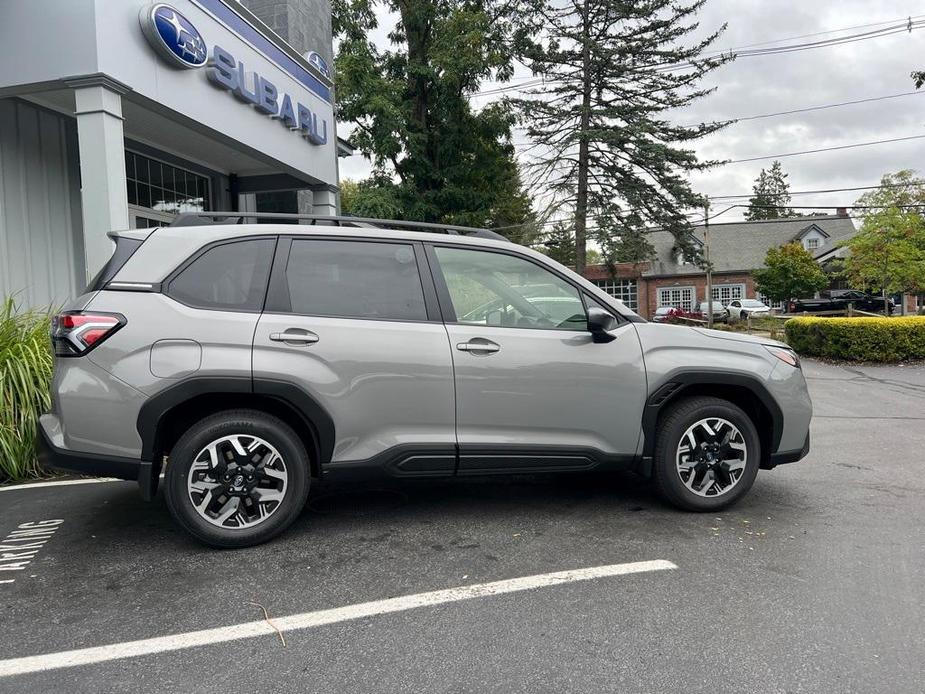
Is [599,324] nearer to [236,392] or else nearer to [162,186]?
[236,392]

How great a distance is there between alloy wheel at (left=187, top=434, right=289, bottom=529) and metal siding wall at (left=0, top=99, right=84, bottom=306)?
5417mm

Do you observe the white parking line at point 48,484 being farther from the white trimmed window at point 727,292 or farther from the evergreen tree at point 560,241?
the white trimmed window at point 727,292

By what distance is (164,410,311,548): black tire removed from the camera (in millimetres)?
3459

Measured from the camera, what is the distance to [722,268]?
48.7m

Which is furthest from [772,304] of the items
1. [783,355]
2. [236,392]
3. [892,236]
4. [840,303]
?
[236,392]

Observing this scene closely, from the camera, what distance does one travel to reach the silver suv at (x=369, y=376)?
346 cm

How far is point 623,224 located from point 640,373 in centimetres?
2503

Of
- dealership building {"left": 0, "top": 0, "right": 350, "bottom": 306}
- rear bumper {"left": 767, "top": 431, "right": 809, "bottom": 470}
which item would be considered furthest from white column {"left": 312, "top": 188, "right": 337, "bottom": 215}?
rear bumper {"left": 767, "top": 431, "right": 809, "bottom": 470}

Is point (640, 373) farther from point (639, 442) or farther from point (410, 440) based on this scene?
point (410, 440)

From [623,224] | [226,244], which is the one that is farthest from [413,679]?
[623,224]

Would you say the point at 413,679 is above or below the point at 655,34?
below

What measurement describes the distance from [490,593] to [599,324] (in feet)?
5.56

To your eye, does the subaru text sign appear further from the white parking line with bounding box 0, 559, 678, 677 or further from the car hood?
the white parking line with bounding box 0, 559, 678, 677

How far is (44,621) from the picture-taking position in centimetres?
290
